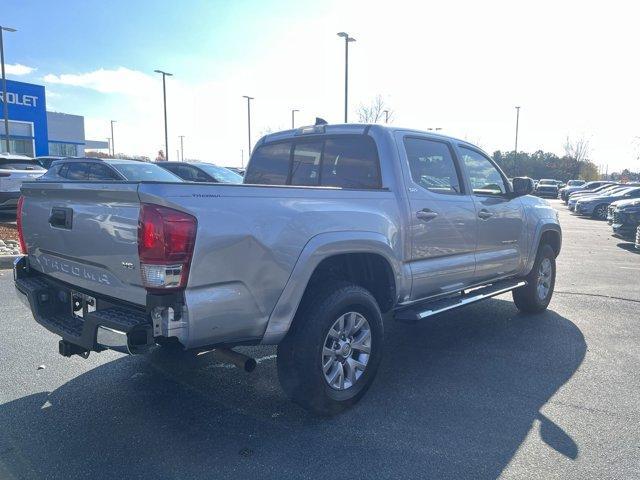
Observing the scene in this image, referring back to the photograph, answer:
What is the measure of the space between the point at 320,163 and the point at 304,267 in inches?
64.9

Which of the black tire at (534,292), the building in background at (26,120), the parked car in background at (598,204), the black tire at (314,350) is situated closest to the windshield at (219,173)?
the black tire at (534,292)

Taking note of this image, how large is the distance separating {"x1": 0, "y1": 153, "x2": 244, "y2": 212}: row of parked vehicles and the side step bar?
593 cm

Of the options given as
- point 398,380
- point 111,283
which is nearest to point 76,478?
point 111,283

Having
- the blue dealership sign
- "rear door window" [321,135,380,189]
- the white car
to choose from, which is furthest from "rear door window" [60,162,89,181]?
the blue dealership sign

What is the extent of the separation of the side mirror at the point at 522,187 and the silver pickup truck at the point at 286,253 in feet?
1.78

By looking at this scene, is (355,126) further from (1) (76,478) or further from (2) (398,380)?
(1) (76,478)

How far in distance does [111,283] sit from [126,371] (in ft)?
5.06

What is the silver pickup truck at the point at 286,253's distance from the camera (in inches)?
108

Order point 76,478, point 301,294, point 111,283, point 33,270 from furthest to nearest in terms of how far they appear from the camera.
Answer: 1. point 33,270
2. point 301,294
3. point 111,283
4. point 76,478

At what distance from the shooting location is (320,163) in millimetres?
4641

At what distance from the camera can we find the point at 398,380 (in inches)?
166

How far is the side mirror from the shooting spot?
217 inches

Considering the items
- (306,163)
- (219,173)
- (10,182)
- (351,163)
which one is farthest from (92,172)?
(351,163)

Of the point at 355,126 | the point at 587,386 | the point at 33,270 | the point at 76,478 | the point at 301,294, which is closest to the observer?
the point at 76,478
